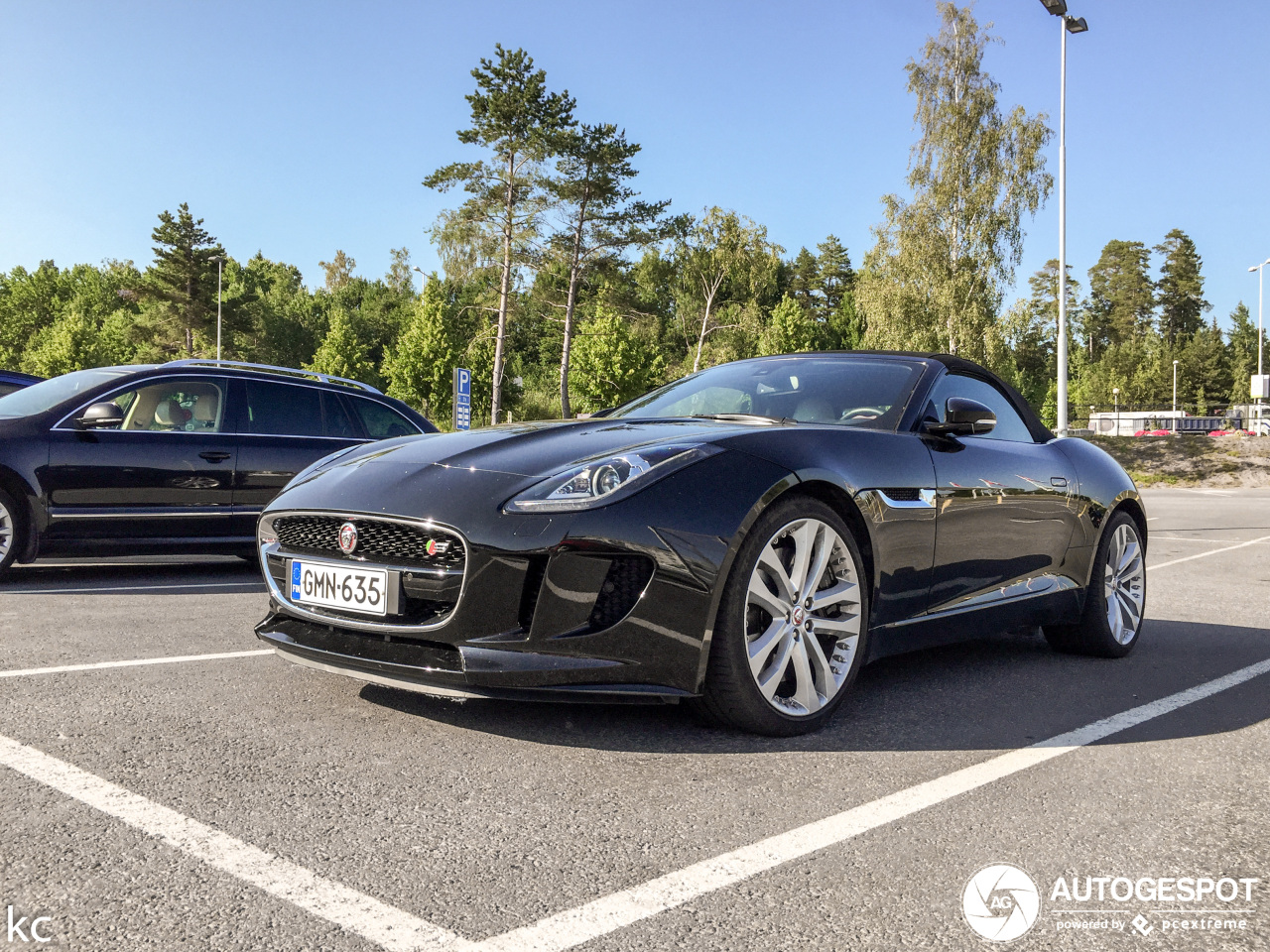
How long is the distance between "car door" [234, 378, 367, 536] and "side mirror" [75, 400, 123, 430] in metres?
0.90

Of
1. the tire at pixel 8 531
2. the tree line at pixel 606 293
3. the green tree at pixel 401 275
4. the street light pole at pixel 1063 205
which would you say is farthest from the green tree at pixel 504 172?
the green tree at pixel 401 275

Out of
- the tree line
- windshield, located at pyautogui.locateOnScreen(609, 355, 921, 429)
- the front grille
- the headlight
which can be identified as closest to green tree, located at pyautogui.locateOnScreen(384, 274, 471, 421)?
the tree line

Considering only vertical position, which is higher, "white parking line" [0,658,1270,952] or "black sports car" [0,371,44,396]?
"black sports car" [0,371,44,396]

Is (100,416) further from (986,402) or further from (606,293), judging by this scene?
(606,293)

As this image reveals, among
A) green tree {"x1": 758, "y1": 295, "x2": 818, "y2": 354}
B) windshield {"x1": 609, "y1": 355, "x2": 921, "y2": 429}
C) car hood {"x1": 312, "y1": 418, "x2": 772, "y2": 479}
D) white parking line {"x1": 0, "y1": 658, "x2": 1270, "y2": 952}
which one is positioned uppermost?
green tree {"x1": 758, "y1": 295, "x2": 818, "y2": 354}

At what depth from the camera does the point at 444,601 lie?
314 centimetres

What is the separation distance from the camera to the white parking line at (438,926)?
1938 millimetres

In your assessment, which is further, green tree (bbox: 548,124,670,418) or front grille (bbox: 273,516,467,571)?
green tree (bbox: 548,124,670,418)

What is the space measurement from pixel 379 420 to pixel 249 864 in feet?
21.5

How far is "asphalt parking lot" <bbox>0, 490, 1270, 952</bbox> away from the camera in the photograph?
2.03 metres

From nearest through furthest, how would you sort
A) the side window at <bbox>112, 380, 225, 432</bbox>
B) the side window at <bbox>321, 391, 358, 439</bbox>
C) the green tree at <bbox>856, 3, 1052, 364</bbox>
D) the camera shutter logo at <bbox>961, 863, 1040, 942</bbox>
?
the camera shutter logo at <bbox>961, 863, 1040, 942</bbox> → the side window at <bbox>112, 380, 225, 432</bbox> → the side window at <bbox>321, 391, 358, 439</bbox> → the green tree at <bbox>856, 3, 1052, 364</bbox>

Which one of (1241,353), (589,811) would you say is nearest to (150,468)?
(589,811)

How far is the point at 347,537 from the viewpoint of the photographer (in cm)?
340

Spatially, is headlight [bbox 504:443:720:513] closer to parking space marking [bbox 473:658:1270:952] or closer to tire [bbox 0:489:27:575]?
parking space marking [bbox 473:658:1270:952]
